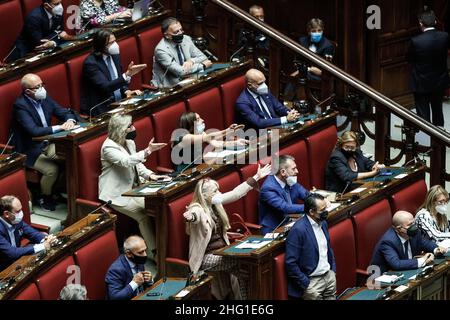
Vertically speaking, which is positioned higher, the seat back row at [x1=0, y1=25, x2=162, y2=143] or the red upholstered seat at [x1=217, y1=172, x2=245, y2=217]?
the seat back row at [x1=0, y1=25, x2=162, y2=143]

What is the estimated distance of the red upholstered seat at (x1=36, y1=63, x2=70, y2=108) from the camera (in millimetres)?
9438

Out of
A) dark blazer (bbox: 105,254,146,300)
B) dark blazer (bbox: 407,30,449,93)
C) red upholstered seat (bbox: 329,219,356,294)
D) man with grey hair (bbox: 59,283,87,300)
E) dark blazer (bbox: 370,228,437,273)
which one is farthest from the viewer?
dark blazer (bbox: 407,30,449,93)

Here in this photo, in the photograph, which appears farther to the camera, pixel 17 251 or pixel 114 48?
pixel 114 48

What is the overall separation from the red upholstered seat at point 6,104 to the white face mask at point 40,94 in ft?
0.86

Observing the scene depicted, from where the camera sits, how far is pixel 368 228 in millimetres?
8602

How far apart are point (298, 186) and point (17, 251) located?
1.99m

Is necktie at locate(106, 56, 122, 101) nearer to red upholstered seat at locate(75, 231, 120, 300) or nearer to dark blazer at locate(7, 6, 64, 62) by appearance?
dark blazer at locate(7, 6, 64, 62)

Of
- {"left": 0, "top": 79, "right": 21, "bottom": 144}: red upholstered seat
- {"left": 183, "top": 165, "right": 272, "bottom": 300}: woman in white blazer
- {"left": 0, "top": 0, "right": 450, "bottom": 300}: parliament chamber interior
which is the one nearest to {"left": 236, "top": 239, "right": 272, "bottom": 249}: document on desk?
{"left": 0, "top": 0, "right": 450, "bottom": 300}: parliament chamber interior

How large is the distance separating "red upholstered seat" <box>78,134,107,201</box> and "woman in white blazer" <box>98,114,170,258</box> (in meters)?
0.05

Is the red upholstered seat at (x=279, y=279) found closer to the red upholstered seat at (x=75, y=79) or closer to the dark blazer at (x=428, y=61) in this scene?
the red upholstered seat at (x=75, y=79)

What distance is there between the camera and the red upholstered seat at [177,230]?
27.0 ft

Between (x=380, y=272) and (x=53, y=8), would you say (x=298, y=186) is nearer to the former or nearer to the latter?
(x=380, y=272)
